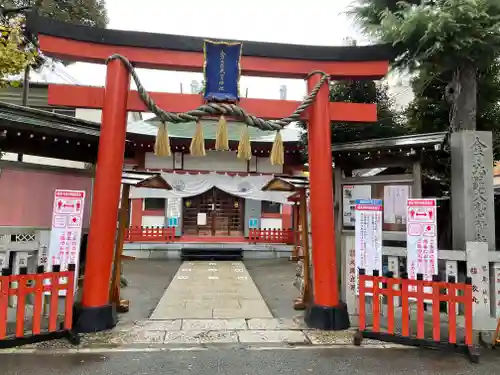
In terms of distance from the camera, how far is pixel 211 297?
7152 millimetres

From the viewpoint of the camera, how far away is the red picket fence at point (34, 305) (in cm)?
A: 408

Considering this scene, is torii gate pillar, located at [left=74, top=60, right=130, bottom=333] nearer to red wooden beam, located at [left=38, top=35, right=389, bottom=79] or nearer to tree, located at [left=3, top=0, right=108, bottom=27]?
red wooden beam, located at [left=38, top=35, right=389, bottom=79]

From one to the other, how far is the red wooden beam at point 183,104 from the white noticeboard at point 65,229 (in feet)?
4.63

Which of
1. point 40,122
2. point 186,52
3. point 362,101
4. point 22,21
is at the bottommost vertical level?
point 40,122

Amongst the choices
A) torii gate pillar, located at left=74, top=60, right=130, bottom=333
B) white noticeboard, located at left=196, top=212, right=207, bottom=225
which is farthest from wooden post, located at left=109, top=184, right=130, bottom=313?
white noticeboard, located at left=196, top=212, right=207, bottom=225

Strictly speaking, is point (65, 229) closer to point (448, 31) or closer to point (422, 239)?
point (422, 239)

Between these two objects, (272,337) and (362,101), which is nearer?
(272,337)

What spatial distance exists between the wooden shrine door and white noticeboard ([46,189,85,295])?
1014 centimetres

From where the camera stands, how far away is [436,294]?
420 centimetres

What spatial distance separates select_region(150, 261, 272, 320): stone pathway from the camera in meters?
5.89

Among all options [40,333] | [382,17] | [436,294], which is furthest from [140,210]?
[436,294]

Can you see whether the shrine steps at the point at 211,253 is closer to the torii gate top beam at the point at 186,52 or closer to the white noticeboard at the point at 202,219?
the white noticeboard at the point at 202,219

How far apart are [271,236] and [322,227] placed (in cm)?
879

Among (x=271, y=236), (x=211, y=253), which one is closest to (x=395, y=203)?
(x=271, y=236)
